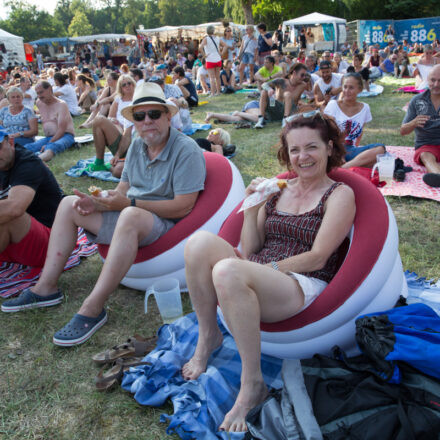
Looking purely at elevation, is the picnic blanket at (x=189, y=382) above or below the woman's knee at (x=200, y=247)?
below

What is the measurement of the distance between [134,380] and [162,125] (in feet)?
5.72

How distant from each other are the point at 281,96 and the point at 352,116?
333 cm

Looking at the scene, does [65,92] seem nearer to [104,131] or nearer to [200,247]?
[104,131]

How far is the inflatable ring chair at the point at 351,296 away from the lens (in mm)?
1972

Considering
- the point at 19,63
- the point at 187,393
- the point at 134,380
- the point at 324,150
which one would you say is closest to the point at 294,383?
the point at 187,393

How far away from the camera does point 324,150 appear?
7.32ft

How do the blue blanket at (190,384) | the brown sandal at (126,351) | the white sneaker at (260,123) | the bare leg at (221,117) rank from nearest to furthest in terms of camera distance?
1. the blue blanket at (190,384)
2. the brown sandal at (126,351)
3. the white sneaker at (260,123)
4. the bare leg at (221,117)

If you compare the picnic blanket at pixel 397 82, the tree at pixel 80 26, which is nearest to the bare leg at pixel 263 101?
the picnic blanket at pixel 397 82

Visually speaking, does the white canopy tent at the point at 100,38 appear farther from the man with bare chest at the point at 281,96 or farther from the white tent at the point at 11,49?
the man with bare chest at the point at 281,96

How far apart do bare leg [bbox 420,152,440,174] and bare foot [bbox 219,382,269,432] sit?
3.77 m

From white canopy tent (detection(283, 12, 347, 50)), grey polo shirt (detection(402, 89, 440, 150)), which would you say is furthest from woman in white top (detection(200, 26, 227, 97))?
white canopy tent (detection(283, 12, 347, 50))

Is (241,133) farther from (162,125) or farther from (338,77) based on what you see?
(162,125)

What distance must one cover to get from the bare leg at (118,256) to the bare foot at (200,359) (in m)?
0.80

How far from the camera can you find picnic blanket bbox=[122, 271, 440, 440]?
1.88 m
